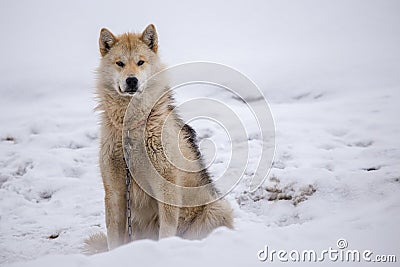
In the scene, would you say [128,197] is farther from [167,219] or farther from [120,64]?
[120,64]

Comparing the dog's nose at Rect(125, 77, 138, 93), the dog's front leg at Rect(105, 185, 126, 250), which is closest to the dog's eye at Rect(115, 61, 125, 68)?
the dog's nose at Rect(125, 77, 138, 93)

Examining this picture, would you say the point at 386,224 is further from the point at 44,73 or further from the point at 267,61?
the point at 44,73

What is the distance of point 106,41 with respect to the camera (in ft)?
13.2

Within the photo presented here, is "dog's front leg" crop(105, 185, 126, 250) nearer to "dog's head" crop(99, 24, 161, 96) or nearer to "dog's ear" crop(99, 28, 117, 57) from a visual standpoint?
"dog's head" crop(99, 24, 161, 96)

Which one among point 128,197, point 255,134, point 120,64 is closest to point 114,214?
point 128,197

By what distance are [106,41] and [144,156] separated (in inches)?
57.6

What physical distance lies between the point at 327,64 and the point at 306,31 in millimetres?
4978

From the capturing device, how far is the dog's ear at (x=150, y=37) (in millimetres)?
4063

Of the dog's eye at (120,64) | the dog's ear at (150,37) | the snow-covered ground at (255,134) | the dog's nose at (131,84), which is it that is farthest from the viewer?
the dog's ear at (150,37)

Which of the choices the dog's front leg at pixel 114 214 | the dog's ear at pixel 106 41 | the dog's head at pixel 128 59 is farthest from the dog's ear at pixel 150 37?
the dog's front leg at pixel 114 214

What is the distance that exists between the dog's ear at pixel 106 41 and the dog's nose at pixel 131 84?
57 cm

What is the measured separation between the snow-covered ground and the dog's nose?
0.88 meters

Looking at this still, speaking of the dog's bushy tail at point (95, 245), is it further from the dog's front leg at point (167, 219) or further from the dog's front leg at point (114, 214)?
the dog's front leg at point (167, 219)

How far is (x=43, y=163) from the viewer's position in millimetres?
5789
